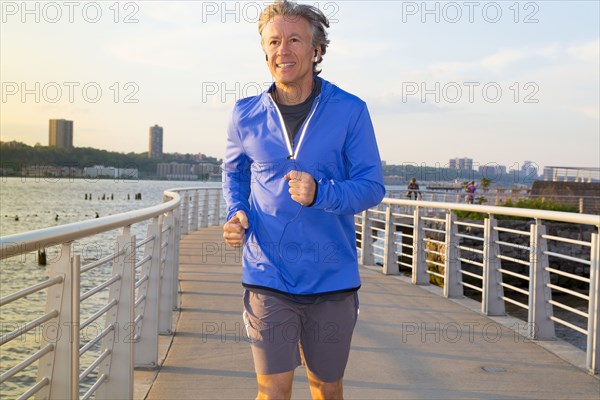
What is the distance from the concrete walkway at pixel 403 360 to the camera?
4.67 m

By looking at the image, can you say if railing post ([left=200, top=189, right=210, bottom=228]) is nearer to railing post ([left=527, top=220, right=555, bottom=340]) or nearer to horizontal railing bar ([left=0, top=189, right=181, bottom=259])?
railing post ([left=527, top=220, right=555, bottom=340])

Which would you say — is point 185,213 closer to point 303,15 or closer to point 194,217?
point 194,217

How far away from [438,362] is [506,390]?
0.76m

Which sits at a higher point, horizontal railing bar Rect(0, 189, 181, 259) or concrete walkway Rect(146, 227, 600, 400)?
horizontal railing bar Rect(0, 189, 181, 259)

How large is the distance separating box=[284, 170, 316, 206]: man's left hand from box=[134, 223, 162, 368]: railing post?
2.97m

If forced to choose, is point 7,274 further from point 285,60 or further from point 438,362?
point 285,60

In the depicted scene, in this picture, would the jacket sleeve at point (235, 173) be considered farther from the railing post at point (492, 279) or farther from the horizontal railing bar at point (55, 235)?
the railing post at point (492, 279)

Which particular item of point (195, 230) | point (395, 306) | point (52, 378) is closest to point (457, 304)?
point (395, 306)

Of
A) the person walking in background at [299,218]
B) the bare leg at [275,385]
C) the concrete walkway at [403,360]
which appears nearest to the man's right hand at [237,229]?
the person walking in background at [299,218]

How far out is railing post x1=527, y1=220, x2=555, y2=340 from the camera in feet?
20.7

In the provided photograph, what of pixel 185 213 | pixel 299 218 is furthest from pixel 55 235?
pixel 185 213

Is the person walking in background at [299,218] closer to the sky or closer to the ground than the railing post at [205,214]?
closer to the sky

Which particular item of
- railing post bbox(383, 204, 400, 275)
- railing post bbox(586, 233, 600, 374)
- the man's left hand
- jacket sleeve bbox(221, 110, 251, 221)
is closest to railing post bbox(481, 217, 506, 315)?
railing post bbox(586, 233, 600, 374)

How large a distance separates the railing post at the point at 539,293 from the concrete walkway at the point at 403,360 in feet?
0.62
